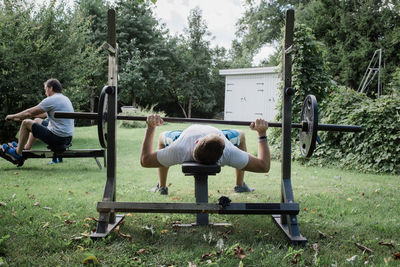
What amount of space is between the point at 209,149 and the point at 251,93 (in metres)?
14.6

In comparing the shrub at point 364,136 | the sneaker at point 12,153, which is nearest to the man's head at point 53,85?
the sneaker at point 12,153

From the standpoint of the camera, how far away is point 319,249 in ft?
8.16

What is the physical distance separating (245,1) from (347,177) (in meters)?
22.9

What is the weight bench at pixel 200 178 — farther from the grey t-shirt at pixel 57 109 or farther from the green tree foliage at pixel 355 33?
the green tree foliage at pixel 355 33

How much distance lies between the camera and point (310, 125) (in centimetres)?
287

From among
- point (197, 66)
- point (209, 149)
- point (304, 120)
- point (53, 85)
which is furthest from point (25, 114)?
point (197, 66)

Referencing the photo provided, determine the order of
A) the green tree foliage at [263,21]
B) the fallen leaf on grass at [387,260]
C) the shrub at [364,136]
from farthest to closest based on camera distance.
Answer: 1. the green tree foliage at [263,21]
2. the shrub at [364,136]
3. the fallen leaf on grass at [387,260]

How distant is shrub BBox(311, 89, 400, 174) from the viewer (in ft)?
19.7

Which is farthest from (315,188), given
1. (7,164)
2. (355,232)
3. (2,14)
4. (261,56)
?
(261,56)

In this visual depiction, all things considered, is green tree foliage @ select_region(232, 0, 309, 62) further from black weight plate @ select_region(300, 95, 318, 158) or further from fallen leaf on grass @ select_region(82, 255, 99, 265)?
fallen leaf on grass @ select_region(82, 255, 99, 265)

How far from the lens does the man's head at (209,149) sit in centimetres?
264

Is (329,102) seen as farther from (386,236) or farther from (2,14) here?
(2,14)

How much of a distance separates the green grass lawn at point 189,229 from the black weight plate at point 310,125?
0.73m

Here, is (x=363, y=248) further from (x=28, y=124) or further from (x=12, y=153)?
(x=12, y=153)
